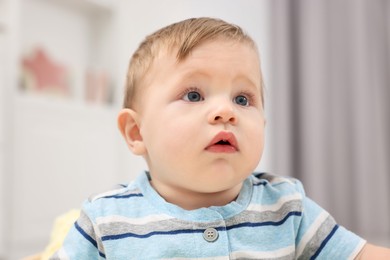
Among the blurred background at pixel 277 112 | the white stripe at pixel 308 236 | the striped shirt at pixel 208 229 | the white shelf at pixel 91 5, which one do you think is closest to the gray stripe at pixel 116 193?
the striped shirt at pixel 208 229

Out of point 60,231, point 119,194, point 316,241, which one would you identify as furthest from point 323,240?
point 60,231

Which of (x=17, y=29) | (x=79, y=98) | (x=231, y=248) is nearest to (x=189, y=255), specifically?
(x=231, y=248)

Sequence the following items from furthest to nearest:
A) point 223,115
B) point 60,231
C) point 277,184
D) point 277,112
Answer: point 277,112 → point 60,231 → point 277,184 → point 223,115

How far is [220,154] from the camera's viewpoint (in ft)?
2.45

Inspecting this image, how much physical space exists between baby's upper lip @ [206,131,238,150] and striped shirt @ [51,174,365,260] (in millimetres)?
103

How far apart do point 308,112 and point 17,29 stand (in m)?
1.91

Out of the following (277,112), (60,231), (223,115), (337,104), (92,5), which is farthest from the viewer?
(92,5)

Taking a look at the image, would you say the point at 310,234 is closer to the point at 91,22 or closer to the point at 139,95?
the point at 139,95

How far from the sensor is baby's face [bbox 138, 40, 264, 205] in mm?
755

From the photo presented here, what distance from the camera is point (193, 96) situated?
0.79 m

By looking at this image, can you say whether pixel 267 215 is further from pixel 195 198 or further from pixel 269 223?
pixel 195 198

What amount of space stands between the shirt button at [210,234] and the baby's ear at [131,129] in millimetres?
192

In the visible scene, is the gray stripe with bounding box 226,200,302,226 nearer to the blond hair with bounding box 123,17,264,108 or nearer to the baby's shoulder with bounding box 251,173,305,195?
the baby's shoulder with bounding box 251,173,305,195

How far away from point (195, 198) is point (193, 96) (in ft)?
0.54
